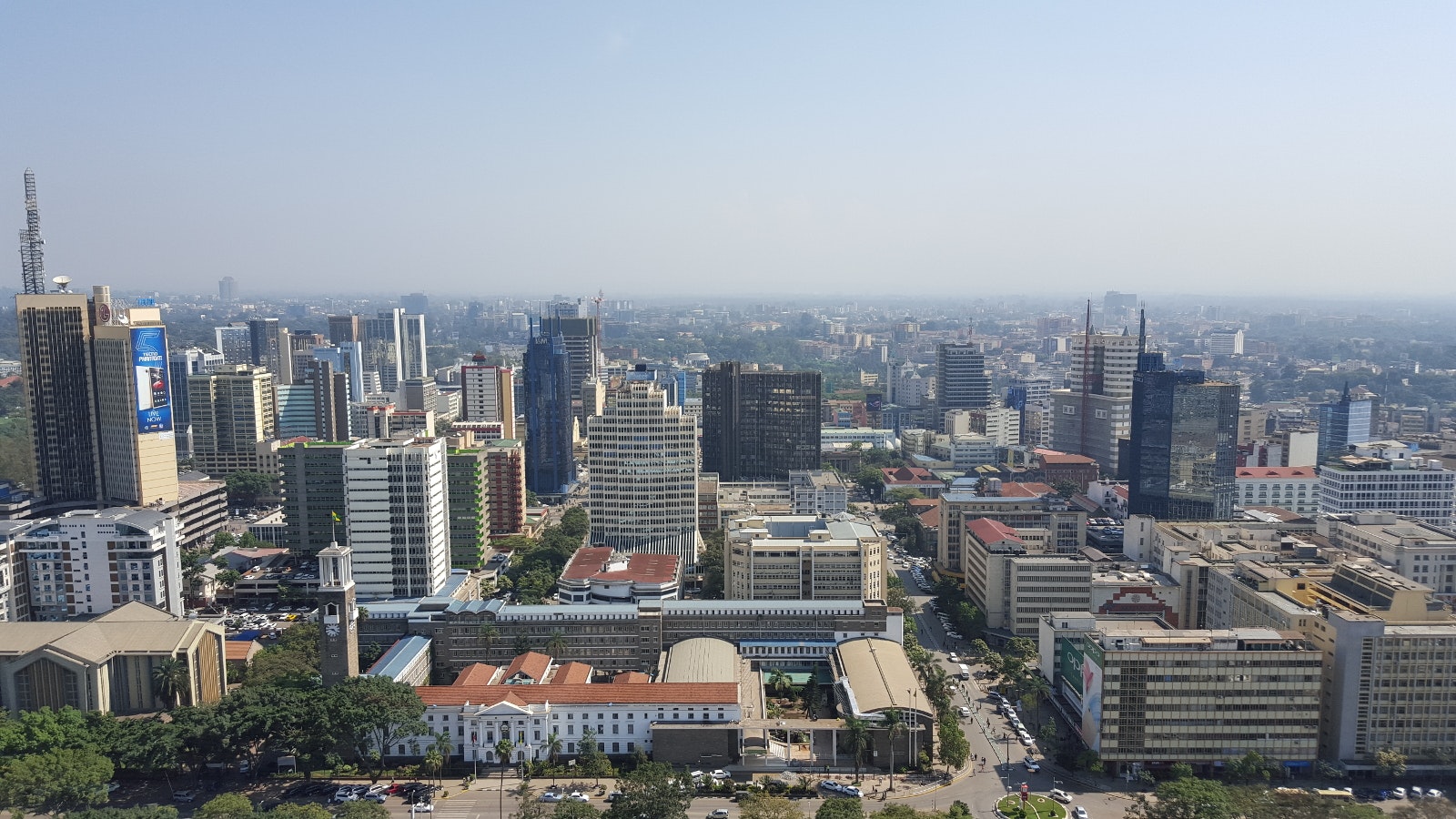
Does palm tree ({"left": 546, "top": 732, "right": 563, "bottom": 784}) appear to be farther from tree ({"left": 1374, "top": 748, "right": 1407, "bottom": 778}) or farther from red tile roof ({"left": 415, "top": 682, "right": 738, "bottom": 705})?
tree ({"left": 1374, "top": 748, "right": 1407, "bottom": 778})

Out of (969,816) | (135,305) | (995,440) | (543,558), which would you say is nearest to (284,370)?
(135,305)

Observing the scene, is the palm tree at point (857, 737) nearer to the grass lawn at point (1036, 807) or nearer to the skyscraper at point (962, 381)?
the grass lawn at point (1036, 807)

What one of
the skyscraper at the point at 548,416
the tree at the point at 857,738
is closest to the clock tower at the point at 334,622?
the tree at the point at 857,738

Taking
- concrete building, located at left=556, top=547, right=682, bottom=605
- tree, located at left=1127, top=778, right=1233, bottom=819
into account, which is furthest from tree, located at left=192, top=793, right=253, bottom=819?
tree, located at left=1127, top=778, right=1233, bottom=819

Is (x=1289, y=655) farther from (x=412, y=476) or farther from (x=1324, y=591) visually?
(x=412, y=476)

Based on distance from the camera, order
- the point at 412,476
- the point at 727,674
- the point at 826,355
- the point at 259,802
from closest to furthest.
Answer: the point at 259,802
the point at 727,674
the point at 412,476
the point at 826,355

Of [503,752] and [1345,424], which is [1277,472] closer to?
[1345,424]

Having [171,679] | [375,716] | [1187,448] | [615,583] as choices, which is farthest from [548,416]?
[375,716]
